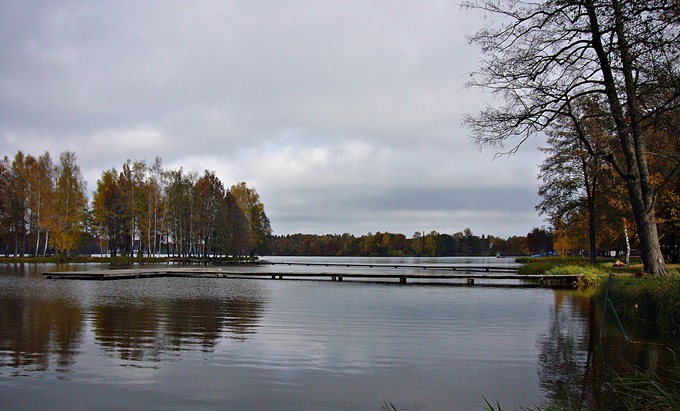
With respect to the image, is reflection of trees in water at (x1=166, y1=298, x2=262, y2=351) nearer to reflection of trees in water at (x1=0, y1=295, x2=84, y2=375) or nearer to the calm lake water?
the calm lake water

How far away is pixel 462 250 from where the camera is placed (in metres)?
168

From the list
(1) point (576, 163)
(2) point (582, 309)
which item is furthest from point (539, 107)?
(1) point (576, 163)

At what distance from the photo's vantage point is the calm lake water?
7.14 meters

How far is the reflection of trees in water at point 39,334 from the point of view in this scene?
8.97 m

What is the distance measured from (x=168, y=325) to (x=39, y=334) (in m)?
3.08

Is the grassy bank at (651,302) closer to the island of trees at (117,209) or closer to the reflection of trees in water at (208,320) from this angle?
the reflection of trees in water at (208,320)

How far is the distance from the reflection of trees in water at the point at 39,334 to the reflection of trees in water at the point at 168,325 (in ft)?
2.17

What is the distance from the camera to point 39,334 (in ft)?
38.2

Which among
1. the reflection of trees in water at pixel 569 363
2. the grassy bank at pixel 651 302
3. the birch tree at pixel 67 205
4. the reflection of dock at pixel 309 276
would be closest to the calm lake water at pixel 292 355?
the reflection of trees in water at pixel 569 363

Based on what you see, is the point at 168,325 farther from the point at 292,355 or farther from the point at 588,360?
the point at 588,360

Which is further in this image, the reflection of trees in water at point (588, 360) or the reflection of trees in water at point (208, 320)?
the reflection of trees in water at point (208, 320)

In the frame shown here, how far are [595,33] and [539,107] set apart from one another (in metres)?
2.62

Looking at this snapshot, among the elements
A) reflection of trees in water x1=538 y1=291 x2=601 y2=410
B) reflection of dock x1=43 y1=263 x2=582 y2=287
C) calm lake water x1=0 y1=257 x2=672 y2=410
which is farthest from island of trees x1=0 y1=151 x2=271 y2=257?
reflection of trees in water x1=538 y1=291 x2=601 y2=410

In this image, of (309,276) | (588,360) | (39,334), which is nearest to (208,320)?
(39,334)
